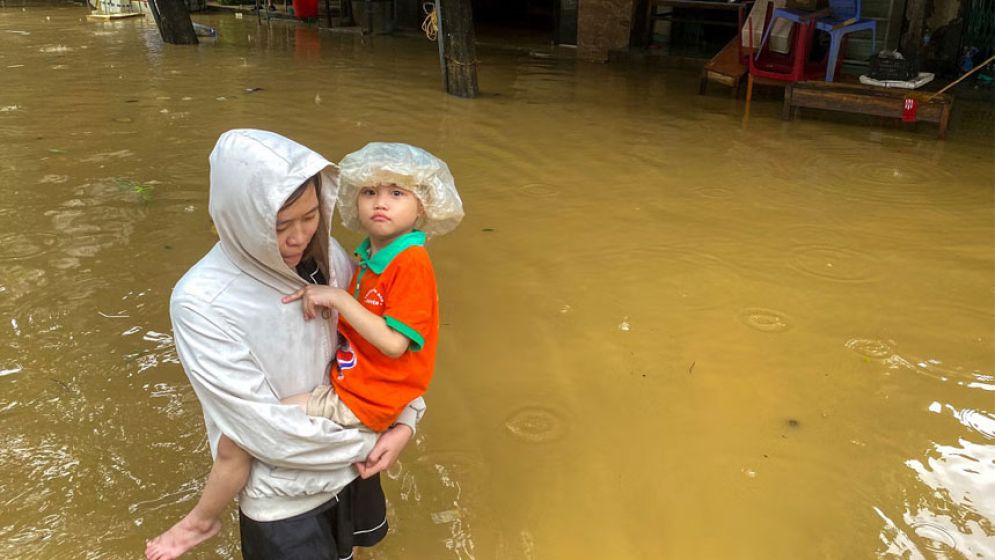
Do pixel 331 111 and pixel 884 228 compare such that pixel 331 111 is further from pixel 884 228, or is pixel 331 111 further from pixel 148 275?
pixel 884 228

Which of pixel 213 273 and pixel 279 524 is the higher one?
pixel 213 273

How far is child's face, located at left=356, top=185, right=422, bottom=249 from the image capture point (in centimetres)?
180

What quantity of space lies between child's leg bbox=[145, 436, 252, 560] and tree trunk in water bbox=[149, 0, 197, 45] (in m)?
12.4

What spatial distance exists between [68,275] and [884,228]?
16.0 ft

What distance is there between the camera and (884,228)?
4.95m

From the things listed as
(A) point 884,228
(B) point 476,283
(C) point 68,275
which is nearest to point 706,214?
(A) point 884,228

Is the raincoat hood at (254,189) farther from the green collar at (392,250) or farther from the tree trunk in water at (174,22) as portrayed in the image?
the tree trunk in water at (174,22)

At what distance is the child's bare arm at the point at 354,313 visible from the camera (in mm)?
1614

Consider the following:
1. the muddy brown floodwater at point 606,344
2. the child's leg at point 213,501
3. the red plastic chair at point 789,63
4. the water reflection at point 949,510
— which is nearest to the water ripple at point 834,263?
the muddy brown floodwater at point 606,344

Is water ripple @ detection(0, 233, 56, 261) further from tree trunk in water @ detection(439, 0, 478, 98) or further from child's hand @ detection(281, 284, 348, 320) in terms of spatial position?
tree trunk in water @ detection(439, 0, 478, 98)

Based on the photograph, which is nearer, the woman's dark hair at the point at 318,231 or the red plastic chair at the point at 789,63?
the woman's dark hair at the point at 318,231

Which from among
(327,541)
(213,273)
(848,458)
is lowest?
(848,458)

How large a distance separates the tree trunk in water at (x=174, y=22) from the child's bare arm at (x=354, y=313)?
12.4m

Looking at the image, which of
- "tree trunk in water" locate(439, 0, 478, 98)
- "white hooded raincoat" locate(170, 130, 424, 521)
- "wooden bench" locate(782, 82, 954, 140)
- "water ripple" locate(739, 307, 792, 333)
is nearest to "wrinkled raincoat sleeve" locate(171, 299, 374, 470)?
"white hooded raincoat" locate(170, 130, 424, 521)
